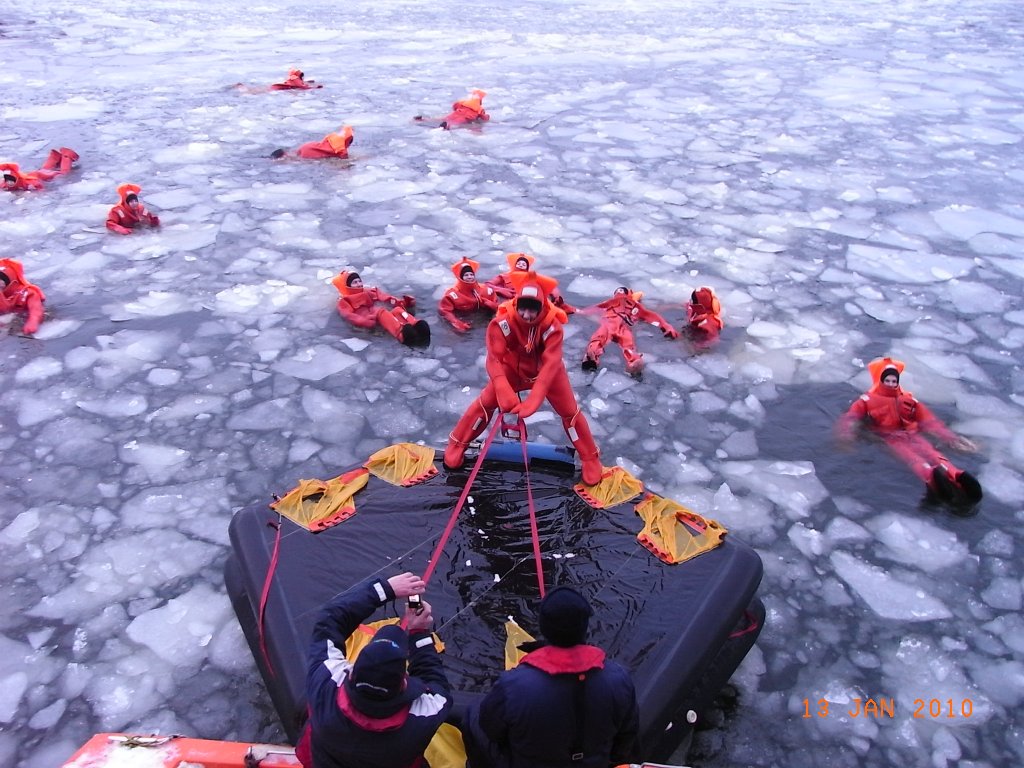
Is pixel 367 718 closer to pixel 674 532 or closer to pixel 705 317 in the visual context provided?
pixel 674 532

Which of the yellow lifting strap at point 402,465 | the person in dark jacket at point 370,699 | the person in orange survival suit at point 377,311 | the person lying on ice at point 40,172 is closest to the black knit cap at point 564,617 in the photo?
the person in dark jacket at point 370,699

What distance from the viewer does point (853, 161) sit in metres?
8.41

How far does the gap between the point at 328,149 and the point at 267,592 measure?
629 centimetres

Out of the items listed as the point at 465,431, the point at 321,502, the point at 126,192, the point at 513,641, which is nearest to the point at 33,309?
the point at 126,192

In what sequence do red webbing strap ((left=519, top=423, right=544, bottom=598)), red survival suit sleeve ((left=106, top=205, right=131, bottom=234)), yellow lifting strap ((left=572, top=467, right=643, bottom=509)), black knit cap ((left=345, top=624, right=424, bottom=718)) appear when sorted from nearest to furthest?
black knit cap ((left=345, top=624, right=424, bottom=718)) < red webbing strap ((left=519, top=423, right=544, bottom=598)) < yellow lifting strap ((left=572, top=467, right=643, bottom=509)) < red survival suit sleeve ((left=106, top=205, right=131, bottom=234))

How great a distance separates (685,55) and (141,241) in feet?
32.7

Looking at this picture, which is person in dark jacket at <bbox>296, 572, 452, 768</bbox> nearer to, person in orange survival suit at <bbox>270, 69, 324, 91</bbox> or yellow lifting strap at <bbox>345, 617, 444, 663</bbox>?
yellow lifting strap at <bbox>345, 617, 444, 663</bbox>

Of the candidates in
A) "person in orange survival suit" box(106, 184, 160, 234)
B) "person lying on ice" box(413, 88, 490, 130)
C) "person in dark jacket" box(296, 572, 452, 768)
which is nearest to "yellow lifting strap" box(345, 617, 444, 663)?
"person in dark jacket" box(296, 572, 452, 768)

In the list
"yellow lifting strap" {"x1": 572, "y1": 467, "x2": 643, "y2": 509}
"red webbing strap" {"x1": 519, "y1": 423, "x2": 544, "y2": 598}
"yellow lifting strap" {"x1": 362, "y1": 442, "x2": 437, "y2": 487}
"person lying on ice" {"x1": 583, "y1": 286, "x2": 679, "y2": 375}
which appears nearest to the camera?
"red webbing strap" {"x1": 519, "y1": 423, "x2": 544, "y2": 598}

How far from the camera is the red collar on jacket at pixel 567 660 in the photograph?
79.8 inches

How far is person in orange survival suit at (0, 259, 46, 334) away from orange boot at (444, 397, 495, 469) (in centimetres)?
336

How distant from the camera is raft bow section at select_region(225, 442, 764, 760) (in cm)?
267

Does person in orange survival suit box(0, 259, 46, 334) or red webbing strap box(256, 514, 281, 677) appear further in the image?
person in orange survival suit box(0, 259, 46, 334)

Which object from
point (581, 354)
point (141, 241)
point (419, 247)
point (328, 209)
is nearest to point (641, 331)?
point (581, 354)
